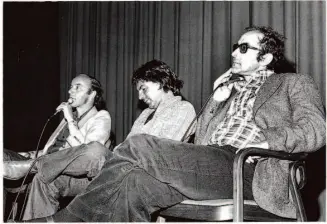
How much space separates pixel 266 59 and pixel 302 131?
2.00 feet

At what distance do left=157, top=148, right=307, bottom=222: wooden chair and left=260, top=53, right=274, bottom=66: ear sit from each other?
62 centimetres

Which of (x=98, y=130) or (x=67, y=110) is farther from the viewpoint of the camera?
(x=67, y=110)

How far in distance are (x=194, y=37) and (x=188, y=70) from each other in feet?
0.80

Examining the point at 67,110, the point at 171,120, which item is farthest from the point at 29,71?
the point at 171,120

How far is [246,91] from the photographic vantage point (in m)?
2.28

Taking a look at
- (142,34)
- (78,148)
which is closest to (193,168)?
(78,148)

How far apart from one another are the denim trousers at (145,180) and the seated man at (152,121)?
0.43 meters

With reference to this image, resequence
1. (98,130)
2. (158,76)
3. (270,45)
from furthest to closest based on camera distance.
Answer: (98,130), (158,76), (270,45)

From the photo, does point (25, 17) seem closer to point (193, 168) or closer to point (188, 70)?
Answer: point (188, 70)

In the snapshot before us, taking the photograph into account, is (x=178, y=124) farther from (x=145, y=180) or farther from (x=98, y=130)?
(x=145, y=180)

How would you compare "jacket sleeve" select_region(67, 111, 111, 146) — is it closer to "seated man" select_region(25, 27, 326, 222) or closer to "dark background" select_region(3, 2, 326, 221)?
"seated man" select_region(25, 27, 326, 222)

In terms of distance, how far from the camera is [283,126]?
1.89 m

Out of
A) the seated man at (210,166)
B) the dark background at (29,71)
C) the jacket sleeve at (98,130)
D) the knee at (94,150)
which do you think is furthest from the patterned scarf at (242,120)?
the dark background at (29,71)

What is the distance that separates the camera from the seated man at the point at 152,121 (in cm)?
240
